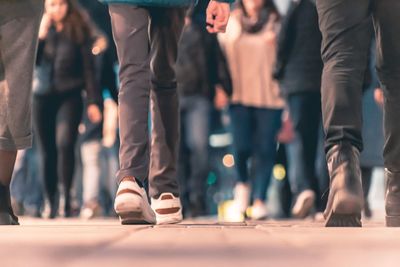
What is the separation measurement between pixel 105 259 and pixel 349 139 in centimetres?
193

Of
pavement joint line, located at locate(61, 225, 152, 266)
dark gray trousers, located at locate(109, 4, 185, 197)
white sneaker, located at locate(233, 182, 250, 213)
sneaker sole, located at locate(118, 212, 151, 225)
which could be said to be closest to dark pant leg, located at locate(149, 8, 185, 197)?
dark gray trousers, located at locate(109, 4, 185, 197)

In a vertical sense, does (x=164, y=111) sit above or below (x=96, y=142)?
above

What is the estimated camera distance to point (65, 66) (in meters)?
8.85

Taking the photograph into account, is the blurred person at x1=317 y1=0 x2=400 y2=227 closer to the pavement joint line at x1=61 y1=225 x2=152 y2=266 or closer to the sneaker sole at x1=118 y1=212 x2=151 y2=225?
the sneaker sole at x1=118 y1=212 x2=151 y2=225

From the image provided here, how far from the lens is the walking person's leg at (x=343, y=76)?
393 cm

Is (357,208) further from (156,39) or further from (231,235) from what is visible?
(156,39)

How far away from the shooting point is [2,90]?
4.59m

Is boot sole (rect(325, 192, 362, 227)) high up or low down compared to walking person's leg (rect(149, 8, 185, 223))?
down

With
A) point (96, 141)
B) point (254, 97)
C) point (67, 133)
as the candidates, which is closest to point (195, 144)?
point (254, 97)

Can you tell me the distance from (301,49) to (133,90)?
3.58 m

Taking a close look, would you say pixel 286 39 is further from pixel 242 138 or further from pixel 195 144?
pixel 195 144

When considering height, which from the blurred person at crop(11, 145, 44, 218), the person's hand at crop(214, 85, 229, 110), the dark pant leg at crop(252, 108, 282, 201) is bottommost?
the blurred person at crop(11, 145, 44, 218)

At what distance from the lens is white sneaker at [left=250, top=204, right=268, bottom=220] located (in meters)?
8.21

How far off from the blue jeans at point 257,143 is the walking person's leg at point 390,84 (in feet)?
14.2
